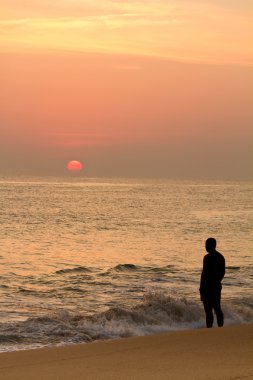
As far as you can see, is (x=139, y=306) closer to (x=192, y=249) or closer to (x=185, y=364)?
(x=185, y=364)

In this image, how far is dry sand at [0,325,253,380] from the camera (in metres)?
9.55

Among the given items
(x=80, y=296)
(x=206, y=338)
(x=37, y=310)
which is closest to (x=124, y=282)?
(x=80, y=296)

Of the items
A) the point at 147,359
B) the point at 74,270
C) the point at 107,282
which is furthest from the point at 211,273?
the point at 74,270

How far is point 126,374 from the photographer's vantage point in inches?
379

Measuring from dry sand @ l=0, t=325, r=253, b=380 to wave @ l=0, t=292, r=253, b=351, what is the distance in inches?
116

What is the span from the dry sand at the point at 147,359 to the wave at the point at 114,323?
2.95 m

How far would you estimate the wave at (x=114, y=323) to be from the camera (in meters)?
15.2

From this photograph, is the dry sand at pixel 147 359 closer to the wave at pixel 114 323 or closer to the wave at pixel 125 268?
the wave at pixel 114 323

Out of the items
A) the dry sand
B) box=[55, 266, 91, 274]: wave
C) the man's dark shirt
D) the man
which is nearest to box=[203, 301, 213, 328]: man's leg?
the man

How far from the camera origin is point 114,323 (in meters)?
16.8

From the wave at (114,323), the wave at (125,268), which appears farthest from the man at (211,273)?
the wave at (125,268)

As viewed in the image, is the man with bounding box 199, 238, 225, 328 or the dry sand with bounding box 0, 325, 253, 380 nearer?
the dry sand with bounding box 0, 325, 253, 380

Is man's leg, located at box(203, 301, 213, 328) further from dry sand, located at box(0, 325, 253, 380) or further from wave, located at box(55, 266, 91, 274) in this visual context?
wave, located at box(55, 266, 91, 274)

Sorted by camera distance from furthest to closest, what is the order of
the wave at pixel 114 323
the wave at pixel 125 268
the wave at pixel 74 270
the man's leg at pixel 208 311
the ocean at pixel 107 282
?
the wave at pixel 125 268 → the wave at pixel 74 270 → the ocean at pixel 107 282 → the wave at pixel 114 323 → the man's leg at pixel 208 311
